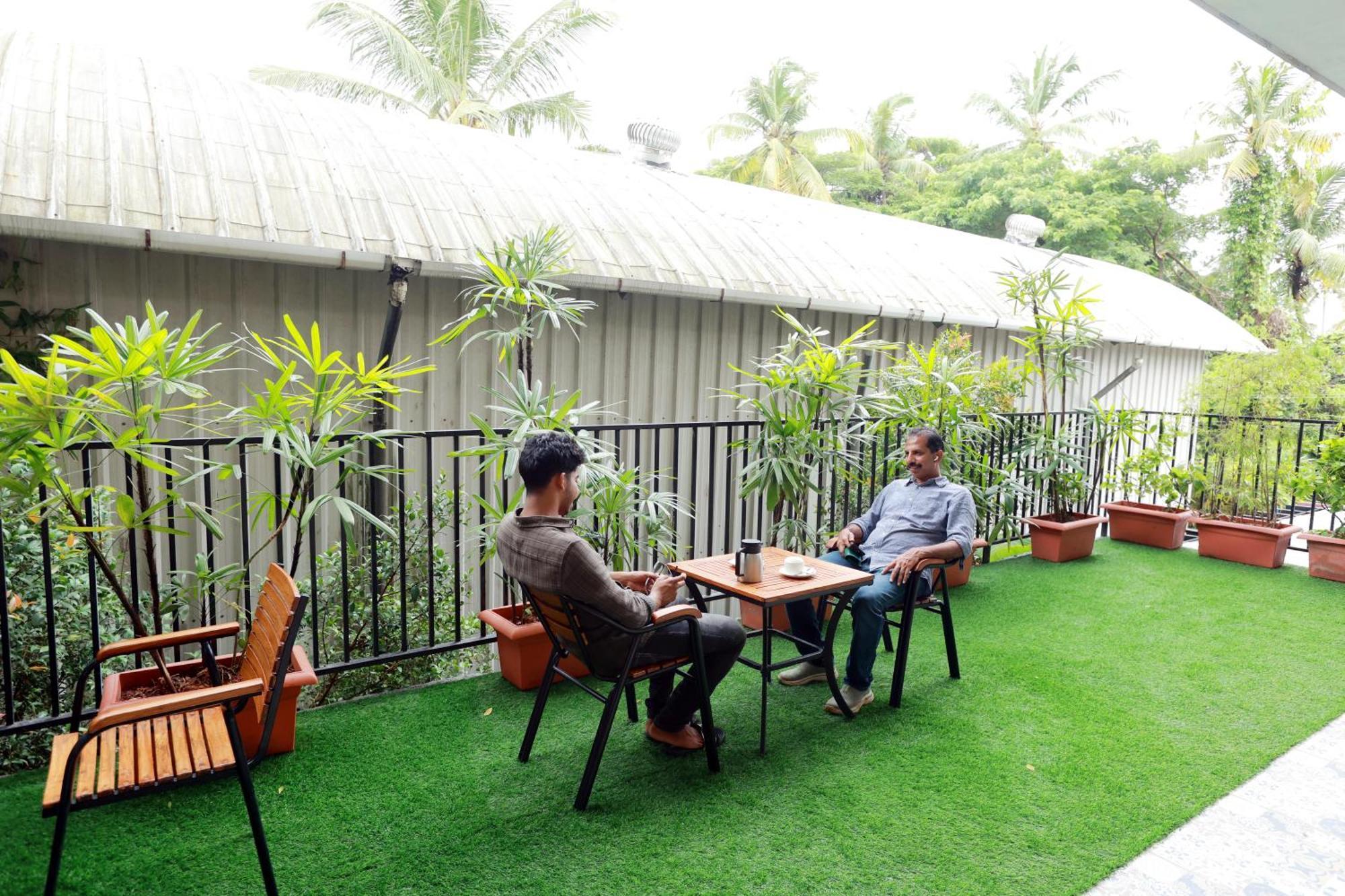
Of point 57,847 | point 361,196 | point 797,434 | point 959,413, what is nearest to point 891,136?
point 959,413

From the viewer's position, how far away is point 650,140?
26.1 ft

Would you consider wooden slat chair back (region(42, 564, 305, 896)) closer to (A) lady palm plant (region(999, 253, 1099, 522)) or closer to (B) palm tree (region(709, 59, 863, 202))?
(A) lady palm plant (region(999, 253, 1099, 522))

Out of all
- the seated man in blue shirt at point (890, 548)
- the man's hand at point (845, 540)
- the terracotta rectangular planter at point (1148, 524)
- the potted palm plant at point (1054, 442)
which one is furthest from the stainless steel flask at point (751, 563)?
the terracotta rectangular planter at point (1148, 524)

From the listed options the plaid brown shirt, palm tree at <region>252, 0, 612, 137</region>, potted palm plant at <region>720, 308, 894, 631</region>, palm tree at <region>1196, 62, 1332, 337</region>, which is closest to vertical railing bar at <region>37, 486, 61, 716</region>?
the plaid brown shirt

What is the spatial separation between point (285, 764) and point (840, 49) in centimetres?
2986

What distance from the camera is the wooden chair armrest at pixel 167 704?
1825 mm

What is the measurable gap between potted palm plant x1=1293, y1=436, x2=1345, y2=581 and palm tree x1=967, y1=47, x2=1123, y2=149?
2418 cm

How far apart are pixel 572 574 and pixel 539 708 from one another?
28.6 inches

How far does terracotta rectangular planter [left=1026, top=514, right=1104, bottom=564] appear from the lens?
620cm

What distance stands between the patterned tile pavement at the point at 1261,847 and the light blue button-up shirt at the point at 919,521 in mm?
1332

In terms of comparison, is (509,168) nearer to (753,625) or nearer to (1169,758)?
(753,625)

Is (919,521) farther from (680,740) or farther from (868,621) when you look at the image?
(680,740)

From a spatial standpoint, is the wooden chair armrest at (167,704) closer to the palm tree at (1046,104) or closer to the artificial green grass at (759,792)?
the artificial green grass at (759,792)

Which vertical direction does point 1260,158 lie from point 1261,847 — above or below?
above
